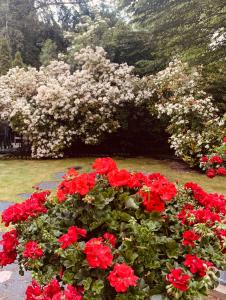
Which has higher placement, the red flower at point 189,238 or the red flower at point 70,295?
the red flower at point 189,238

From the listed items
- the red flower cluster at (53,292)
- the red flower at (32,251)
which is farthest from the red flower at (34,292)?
the red flower at (32,251)

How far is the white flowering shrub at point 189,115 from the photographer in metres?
11.2

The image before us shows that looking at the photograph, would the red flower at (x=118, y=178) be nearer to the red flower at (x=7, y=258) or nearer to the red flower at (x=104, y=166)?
the red flower at (x=104, y=166)

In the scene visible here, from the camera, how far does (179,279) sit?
7.75 feet

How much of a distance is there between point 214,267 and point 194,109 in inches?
367

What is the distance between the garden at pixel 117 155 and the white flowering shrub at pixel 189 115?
5 centimetres

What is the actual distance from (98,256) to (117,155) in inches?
515

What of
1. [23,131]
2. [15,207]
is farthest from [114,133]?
[15,207]

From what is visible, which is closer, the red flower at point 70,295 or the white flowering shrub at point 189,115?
the red flower at point 70,295

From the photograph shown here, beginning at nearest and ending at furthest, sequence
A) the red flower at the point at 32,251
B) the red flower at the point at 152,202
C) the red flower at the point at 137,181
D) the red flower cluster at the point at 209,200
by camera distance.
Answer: the red flower at the point at 32,251 < the red flower at the point at 152,202 < the red flower at the point at 137,181 < the red flower cluster at the point at 209,200

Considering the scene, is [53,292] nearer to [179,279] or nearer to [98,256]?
[98,256]

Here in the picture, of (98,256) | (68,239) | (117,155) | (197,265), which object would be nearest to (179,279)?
(197,265)

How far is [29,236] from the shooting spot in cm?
298

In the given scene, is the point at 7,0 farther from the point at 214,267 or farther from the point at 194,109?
the point at 214,267
